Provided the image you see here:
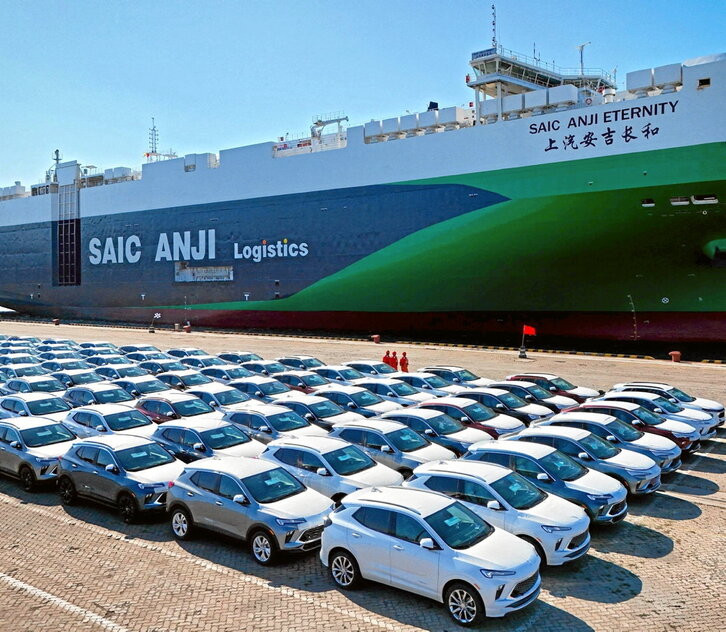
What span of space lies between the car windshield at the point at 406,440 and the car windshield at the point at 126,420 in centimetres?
560

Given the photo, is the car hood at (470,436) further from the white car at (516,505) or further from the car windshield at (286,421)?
the car windshield at (286,421)

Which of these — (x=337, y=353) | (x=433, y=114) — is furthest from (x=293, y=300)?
(x=433, y=114)

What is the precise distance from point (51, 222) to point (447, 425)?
2151 inches

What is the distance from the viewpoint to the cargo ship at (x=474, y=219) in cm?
2716

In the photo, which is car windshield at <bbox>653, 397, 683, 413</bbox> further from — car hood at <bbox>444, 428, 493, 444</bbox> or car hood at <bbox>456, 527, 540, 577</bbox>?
car hood at <bbox>456, 527, 540, 577</bbox>

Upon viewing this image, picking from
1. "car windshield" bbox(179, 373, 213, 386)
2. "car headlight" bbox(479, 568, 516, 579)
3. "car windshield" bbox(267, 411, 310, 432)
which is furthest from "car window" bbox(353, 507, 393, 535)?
"car windshield" bbox(179, 373, 213, 386)

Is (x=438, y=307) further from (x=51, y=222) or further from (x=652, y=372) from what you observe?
(x=51, y=222)

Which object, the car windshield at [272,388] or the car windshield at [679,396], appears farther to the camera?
the car windshield at [272,388]

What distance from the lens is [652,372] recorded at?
79.2 ft

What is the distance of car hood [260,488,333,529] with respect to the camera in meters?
8.69

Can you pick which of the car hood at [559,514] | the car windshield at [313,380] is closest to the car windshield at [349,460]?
the car hood at [559,514]

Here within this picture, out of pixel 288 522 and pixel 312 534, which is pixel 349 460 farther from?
pixel 288 522

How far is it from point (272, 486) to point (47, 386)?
1179 cm

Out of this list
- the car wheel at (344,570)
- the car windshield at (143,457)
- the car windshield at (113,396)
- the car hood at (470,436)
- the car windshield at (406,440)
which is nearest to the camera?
the car wheel at (344,570)
